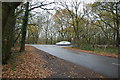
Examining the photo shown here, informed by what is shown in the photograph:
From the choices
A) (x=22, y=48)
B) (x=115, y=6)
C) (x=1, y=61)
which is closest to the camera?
(x=1, y=61)

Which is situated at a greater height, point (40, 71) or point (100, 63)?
point (40, 71)

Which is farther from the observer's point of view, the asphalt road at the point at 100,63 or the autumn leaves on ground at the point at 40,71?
the asphalt road at the point at 100,63

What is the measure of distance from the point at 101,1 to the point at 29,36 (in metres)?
29.6

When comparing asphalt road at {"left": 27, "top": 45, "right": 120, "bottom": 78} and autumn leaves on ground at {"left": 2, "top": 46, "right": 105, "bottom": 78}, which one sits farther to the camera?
asphalt road at {"left": 27, "top": 45, "right": 120, "bottom": 78}

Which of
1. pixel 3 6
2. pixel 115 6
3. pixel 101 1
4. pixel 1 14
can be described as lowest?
pixel 1 14

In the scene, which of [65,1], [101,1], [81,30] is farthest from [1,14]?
[81,30]

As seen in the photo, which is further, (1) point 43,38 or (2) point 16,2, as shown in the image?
(1) point 43,38

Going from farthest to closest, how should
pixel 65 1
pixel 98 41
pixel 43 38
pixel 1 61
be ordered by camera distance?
pixel 43 38 < pixel 98 41 < pixel 65 1 < pixel 1 61

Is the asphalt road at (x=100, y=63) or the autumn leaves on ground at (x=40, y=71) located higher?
the autumn leaves on ground at (x=40, y=71)

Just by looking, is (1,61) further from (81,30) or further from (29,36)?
(29,36)

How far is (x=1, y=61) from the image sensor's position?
15.4ft

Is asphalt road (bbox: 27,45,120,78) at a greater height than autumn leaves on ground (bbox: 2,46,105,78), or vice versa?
autumn leaves on ground (bbox: 2,46,105,78)

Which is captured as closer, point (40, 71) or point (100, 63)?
point (40, 71)

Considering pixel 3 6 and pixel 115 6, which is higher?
pixel 115 6
